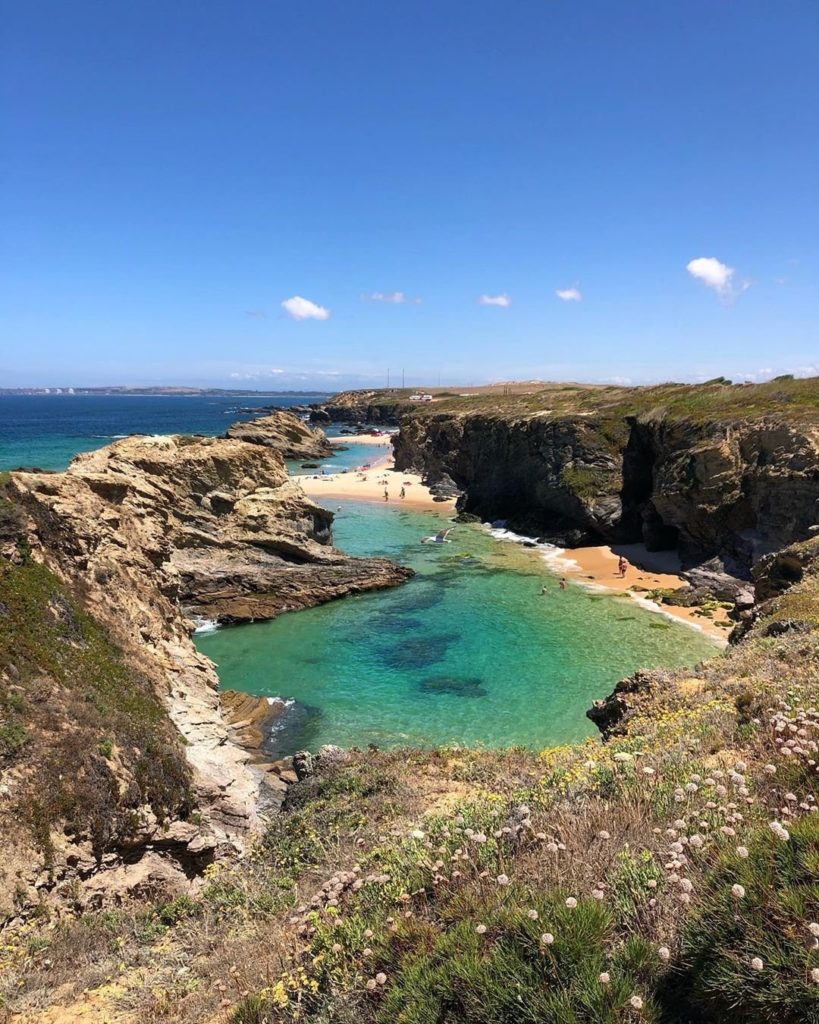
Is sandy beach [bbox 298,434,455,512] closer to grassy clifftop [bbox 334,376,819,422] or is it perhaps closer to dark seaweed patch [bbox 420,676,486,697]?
grassy clifftop [bbox 334,376,819,422]

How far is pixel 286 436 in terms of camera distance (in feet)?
329

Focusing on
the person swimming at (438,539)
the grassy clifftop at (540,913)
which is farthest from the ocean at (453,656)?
the grassy clifftop at (540,913)

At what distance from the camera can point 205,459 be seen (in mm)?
36688

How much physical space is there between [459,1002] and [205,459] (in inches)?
1407

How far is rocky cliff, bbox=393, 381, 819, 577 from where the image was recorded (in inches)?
1283

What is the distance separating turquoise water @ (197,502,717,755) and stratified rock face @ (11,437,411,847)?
9.20 feet

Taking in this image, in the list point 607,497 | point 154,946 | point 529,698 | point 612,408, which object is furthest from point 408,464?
point 154,946

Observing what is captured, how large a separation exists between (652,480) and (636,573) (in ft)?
32.4

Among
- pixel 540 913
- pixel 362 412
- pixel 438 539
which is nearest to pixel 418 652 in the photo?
pixel 438 539

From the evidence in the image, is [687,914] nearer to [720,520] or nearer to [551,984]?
[551,984]

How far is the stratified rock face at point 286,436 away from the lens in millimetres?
95250

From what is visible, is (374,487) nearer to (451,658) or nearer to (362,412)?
(451,658)

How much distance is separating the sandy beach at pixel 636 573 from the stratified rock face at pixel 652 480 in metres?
1.23

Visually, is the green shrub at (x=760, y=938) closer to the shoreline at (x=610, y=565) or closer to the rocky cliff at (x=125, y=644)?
the rocky cliff at (x=125, y=644)
